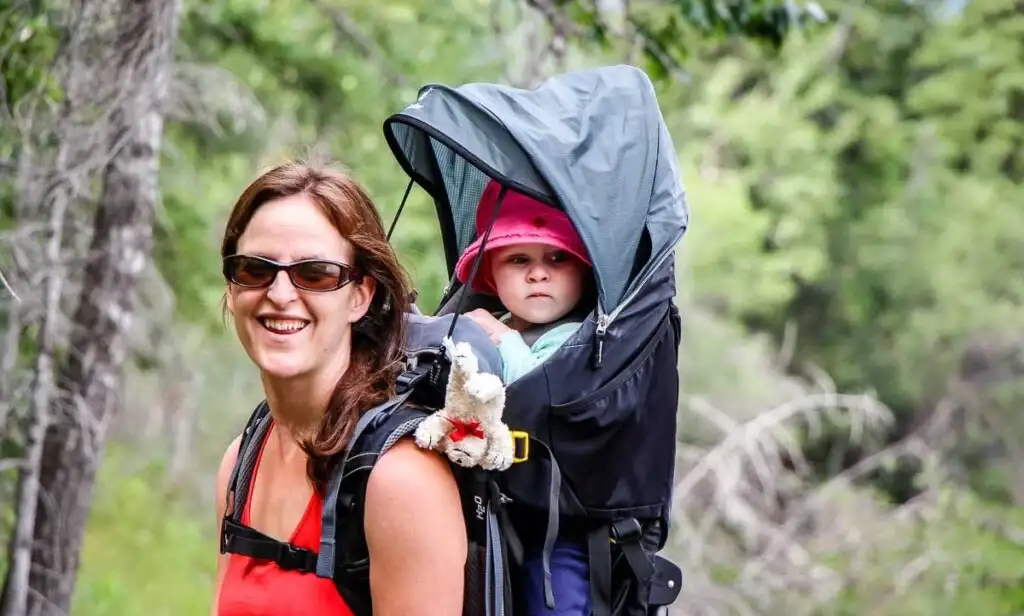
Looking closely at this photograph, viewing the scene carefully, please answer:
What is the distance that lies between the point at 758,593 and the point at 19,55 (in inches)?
274

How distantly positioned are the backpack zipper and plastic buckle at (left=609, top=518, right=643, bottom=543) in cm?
29

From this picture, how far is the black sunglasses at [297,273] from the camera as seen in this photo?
1858 mm

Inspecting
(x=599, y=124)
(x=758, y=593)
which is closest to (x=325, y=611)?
(x=599, y=124)

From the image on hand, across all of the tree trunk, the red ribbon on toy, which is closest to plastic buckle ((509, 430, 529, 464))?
the red ribbon on toy

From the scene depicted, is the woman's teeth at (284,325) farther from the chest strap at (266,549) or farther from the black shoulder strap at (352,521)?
the chest strap at (266,549)

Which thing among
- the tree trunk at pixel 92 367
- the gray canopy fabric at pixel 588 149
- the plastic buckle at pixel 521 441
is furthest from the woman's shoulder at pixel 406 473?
the tree trunk at pixel 92 367

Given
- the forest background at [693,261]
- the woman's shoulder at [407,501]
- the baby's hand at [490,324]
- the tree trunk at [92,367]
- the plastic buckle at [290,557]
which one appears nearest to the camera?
the woman's shoulder at [407,501]

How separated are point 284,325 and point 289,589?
0.42 meters

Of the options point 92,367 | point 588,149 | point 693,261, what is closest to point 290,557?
point 588,149

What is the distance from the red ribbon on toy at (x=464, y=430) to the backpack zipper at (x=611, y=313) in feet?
0.98

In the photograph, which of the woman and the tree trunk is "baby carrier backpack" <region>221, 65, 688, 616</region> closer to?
the woman

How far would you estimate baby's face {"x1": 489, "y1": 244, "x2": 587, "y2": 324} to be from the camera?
2.20 m

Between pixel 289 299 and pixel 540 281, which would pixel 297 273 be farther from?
pixel 540 281

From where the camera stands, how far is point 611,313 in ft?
6.58
